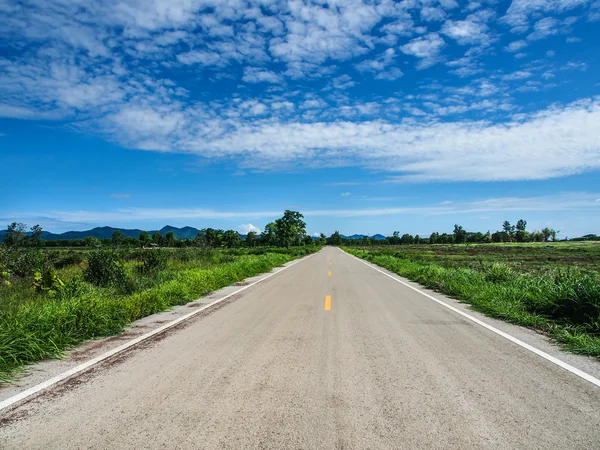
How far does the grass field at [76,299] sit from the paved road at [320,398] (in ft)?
4.33

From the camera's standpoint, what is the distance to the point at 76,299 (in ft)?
24.1

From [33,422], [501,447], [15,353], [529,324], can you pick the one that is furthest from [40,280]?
[529,324]

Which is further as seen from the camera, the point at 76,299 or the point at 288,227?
the point at 288,227

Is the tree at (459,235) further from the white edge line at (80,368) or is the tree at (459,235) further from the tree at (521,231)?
the white edge line at (80,368)

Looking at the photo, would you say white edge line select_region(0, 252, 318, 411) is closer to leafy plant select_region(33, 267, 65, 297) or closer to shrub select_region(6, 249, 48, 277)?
leafy plant select_region(33, 267, 65, 297)

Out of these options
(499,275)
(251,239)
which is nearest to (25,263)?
(499,275)

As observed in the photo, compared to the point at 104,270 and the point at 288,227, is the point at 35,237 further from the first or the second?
the point at 288,227

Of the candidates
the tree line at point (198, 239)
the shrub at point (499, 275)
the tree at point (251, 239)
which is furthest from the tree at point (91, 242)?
the tree at point (251, 239)

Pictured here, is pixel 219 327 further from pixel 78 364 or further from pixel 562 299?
pixel 562 299

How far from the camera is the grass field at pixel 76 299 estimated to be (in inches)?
205

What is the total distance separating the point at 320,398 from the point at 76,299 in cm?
592

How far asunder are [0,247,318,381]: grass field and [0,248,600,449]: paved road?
1319 millimetres

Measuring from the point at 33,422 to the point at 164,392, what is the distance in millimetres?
1123

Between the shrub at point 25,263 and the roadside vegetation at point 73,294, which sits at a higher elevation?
the shrub at point 25,263
